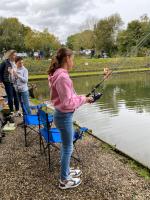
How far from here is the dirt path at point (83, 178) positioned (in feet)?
13.4

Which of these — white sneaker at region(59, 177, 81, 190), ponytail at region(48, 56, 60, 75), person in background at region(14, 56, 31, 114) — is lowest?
white sneaker at region(59, 177, 81, 190)

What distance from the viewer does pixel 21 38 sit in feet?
189

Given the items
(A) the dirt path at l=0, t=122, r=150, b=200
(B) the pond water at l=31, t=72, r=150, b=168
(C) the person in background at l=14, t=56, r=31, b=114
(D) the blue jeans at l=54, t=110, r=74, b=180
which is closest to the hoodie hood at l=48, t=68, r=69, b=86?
(D) the blue jeans at l=54, t=110, r=74, b=180

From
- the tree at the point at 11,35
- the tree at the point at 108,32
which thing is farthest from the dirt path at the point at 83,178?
the tree at the point at 108,32

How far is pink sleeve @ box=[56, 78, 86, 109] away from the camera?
3.77m

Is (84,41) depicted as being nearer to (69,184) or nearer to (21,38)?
(21,38)

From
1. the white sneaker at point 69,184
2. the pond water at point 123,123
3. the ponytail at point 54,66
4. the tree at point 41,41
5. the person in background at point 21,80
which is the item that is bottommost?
the pond water at point 123,123

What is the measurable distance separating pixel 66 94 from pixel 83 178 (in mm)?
1426

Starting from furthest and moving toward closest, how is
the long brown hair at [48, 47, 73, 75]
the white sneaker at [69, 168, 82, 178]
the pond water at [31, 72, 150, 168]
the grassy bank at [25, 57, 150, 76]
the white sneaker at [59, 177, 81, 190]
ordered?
the grassy bank at [25, 57, 150, 76] < the pond water at [31, 72, 150, 168] < the white sneaker at [69, 168, 82, 178] < the white sneaker at [59, 177, 81, 190] < the long brown hair at [48, 47, 73, 75]

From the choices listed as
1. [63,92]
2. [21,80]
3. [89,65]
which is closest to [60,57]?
[63,92]

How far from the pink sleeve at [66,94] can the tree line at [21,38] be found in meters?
47.4

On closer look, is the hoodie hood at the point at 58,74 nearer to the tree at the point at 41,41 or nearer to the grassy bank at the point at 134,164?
the grassy bank at the point at 134,164

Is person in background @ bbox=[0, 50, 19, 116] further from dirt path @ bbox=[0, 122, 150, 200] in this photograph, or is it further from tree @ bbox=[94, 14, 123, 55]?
tree @ bbox=[94, 14, 123, 55]

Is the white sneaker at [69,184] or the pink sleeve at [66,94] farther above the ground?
the pink sleeve at [66,94]
